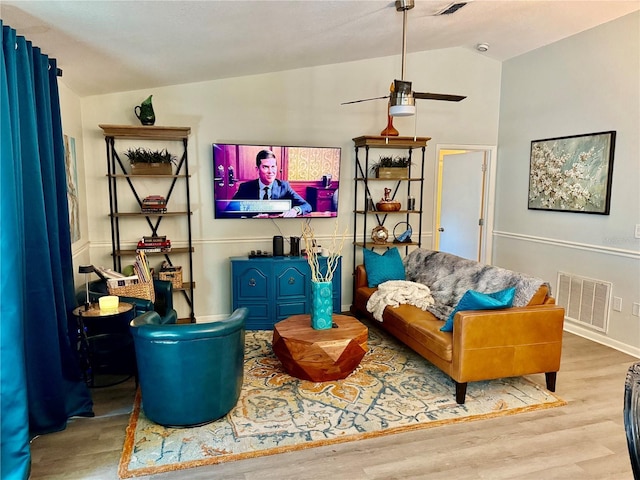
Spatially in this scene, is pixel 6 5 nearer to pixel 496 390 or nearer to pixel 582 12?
pixel 496 390

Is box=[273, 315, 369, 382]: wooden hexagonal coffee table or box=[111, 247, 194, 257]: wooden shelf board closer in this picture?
box=[273, 315, 369, 382]: wooden hexagonal coffee table

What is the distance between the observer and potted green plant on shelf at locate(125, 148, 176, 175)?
14.1 ft

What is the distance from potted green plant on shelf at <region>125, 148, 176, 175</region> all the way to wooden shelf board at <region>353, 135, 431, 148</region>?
2.08m

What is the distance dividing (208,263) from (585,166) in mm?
4086

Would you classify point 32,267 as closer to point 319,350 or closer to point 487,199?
point 319,350

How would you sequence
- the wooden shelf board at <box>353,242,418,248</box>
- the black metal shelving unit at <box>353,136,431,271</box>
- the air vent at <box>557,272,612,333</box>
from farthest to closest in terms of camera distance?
1. the wooden shelf board at <box>353,242,418,248</box>
2. the black metal shelving unit at <box>353,136,431,271</box>
3. the air vent at <box>557,272,612,333</box>

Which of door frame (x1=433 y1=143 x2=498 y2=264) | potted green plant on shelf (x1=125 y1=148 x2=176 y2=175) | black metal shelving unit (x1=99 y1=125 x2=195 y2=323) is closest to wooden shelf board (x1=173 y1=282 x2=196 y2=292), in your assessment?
black metal shelving unit (x1=99 y1=125 x2=195 y2=323)

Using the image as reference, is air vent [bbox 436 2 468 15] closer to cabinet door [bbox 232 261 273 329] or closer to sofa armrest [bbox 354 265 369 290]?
sofa armrest [bbox 354 265 369 290]

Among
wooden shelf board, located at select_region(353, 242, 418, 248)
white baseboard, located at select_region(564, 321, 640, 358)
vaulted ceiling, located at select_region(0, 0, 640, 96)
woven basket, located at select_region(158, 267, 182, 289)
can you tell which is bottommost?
white baseboard, located at select_region(564, 321, 640, 358)

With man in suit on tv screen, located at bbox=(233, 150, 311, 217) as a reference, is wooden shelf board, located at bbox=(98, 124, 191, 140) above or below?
above

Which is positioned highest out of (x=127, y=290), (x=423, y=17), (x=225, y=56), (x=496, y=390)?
(x=423, y=17)

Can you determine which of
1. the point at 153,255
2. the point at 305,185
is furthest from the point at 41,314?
the point at 305,185

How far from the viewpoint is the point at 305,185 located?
195 inches

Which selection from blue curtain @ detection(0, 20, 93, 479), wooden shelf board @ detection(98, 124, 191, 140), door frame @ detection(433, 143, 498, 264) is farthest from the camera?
door frame @ detection(433, 143, 498, 264)
